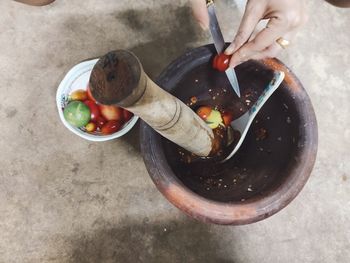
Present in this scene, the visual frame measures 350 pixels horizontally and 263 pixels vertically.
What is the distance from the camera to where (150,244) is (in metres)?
1.41

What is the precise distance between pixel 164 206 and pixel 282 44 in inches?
29.6

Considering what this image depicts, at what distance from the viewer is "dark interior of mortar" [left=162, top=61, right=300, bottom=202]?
1.03 m

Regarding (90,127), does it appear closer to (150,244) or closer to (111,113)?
(111,113)

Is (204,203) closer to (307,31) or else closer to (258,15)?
(258,15)

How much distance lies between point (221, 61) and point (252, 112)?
0.57ft

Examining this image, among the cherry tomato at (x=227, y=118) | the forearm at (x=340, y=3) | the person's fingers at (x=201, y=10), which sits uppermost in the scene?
the person's fingers at (x=201, y=10)

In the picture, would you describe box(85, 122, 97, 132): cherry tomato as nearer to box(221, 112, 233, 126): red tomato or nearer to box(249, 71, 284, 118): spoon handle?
box(221, 112, 233, 126): red tomato

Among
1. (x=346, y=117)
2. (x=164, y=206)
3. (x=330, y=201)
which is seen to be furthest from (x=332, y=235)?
(x=164, y=206)

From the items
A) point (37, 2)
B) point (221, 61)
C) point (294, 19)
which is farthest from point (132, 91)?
point (37, 2)

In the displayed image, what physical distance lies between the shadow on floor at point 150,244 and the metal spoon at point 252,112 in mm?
396

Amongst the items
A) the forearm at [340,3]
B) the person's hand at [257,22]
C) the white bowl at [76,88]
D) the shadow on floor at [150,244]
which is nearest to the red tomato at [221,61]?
the person's hand at [257,22]

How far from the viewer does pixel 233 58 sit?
3.29ft

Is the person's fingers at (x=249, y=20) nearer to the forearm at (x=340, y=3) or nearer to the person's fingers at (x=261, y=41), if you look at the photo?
the person's fingers at (x=261, y=41)

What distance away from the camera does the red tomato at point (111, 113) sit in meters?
1.40
